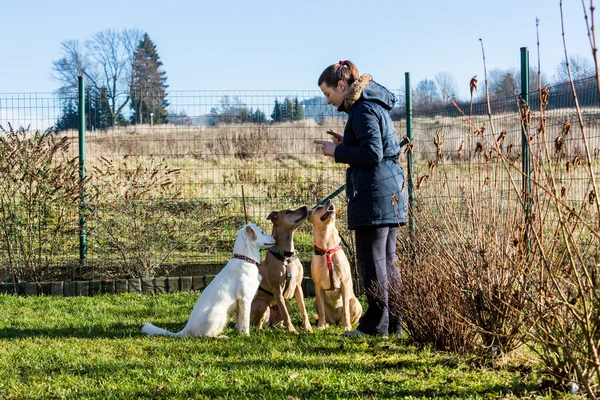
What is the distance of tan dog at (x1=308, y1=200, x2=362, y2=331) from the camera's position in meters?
6.87

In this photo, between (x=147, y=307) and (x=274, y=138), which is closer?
(x=147, y=307)

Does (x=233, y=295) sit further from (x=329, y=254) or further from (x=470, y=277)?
(x=470, y=277)

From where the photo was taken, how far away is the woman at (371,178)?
580 centimetres

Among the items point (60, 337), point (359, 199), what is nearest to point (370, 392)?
point (359, 199)

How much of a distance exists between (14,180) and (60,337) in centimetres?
378

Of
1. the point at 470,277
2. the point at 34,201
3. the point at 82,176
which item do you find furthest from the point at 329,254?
the point at 34,201

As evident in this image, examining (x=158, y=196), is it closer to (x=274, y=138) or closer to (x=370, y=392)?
(x=274, y=138)

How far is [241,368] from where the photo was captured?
5238mm

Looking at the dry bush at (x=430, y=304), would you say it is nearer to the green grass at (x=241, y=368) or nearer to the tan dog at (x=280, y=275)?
the green grass at (x=241, y=368)

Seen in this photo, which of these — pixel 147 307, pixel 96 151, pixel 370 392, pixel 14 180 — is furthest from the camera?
pixel 96 151

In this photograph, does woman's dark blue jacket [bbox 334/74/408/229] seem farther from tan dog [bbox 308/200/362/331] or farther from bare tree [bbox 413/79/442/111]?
bare tree [bbox 413/79/442/111]

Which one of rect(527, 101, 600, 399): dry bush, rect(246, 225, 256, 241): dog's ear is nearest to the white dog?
rect(246, 225, 256, 241): dog's ear

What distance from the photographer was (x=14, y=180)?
9.66 metres

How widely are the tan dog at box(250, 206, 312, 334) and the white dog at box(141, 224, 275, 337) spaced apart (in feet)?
0.68
